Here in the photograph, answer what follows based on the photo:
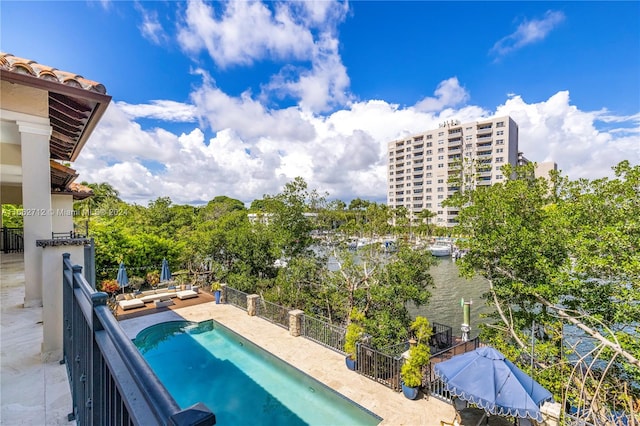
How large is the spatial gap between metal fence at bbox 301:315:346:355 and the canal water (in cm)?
578

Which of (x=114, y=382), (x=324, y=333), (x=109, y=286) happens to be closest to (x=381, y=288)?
(x=324, y=333)

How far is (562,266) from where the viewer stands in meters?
8.89

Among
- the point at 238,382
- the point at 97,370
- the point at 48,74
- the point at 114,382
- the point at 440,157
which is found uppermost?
the point at 440,157

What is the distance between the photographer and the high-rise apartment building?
57.4m

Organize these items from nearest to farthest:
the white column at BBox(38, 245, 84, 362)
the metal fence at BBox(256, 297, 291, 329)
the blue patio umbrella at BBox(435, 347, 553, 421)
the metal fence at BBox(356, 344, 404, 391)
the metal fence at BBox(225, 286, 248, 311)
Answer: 1. the white column at BBox(38, 245, 84, 362)
2. the blue patio umbrella at BBox(435, 347, 553, 421)
3. the metal fence at BBox(356, 344, 404, 391)
4. the metal fence at BBox(256, 297, 291, 329)
5. the metal fence at BBox(225, 286, 248, 311)

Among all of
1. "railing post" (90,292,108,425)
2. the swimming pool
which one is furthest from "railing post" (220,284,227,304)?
"railing post" (90,292,108,425)

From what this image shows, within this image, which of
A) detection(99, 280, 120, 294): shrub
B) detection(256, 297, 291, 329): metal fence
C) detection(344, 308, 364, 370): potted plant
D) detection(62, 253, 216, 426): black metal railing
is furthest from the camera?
detection(99, 280, 120, 294): shrub

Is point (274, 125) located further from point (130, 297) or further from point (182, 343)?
point (182, 343)

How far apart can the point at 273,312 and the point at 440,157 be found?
59890 millimetres

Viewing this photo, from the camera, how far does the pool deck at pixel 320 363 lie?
7.27 metres

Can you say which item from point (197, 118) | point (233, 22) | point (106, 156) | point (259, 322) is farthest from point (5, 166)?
point (106, 156)

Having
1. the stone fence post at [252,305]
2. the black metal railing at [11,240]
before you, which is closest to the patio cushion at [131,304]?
the black metal railing at [11,240]

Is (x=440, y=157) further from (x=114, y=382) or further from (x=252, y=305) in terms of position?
(x=114, y=382)

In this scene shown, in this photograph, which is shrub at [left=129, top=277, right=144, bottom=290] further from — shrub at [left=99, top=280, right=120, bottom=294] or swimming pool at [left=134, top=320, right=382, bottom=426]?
swimming pool at [left=134, top=320, right=382, bottom=426]
